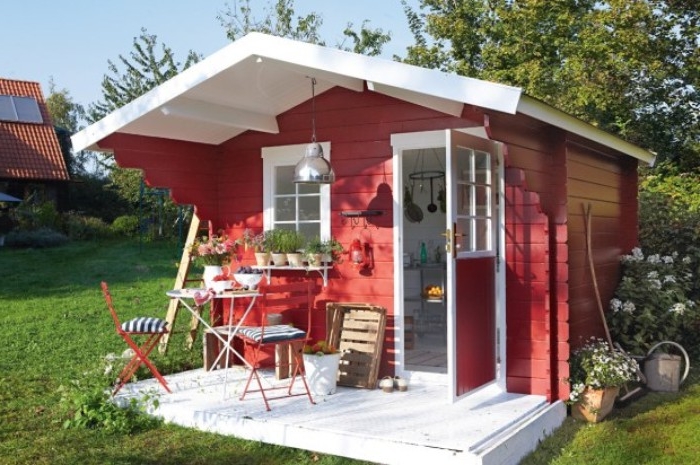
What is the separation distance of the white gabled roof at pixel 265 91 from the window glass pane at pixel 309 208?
2.34 ft

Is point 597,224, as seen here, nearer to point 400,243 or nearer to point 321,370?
point 400,243

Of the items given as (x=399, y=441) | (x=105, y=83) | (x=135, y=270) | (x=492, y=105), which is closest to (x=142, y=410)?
(x=399, y=441)

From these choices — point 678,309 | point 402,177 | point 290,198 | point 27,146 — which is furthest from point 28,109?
point 678,309

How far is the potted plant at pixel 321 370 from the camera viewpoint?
18.4 ft

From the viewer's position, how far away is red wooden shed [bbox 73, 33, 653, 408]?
5150 millimetres

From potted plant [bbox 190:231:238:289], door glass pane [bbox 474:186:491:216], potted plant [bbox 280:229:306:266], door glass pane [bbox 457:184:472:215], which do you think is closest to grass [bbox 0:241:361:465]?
potted plant [bbox 190:231:238:289]

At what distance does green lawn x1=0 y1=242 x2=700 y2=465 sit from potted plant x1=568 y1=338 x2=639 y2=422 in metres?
0.13

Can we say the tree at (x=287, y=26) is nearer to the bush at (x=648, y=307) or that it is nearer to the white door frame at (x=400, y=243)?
the bush at (x=648, y=307)

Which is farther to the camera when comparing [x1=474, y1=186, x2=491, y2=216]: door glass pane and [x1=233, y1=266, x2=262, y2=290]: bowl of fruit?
[x1=233, y1=266, x2=262, y2=290]: bowl of fruit

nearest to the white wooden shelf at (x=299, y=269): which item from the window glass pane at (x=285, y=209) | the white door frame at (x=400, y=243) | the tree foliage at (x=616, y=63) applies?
the window glass pane at (x=285, y=209)

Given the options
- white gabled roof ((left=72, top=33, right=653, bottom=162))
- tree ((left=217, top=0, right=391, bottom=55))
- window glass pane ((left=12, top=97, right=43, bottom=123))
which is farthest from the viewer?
window glass pane ((left=12, top=97, right=43, bottom=123))

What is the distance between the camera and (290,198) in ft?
21.8

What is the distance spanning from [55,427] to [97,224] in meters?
13.9

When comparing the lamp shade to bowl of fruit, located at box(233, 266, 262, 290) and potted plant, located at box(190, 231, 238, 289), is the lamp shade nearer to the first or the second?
bowl of fruit, located at box(233, 266, 262, 290)
